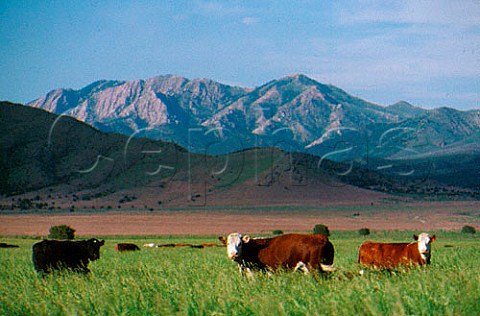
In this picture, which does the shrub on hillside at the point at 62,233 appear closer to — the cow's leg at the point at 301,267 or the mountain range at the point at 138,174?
the cow's leg at the point at 301,267

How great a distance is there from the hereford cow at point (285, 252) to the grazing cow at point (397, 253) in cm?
300

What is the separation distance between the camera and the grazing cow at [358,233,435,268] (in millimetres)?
15691

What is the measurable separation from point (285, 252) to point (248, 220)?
6464 cm

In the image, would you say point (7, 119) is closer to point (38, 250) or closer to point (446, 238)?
point (446, 238)

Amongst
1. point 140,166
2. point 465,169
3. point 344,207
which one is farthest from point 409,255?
point 465,169

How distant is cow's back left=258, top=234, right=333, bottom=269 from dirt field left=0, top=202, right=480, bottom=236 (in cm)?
4645

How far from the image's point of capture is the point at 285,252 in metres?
13.6

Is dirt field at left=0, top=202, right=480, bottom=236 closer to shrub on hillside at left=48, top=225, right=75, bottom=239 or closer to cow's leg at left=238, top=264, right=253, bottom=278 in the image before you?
shrub on hillside at left=48, top=225, right=75, bottom=239

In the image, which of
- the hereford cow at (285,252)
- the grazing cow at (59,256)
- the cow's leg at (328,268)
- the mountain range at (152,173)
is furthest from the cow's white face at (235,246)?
the mountain range at (152,173)

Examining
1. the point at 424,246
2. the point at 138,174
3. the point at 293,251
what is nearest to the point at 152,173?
the point at 138,174

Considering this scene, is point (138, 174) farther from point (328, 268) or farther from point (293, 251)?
point (328, 268)

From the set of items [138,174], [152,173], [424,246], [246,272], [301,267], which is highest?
[152,173]

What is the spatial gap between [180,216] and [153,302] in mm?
74818

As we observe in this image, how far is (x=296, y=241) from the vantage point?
13578 millimetres
